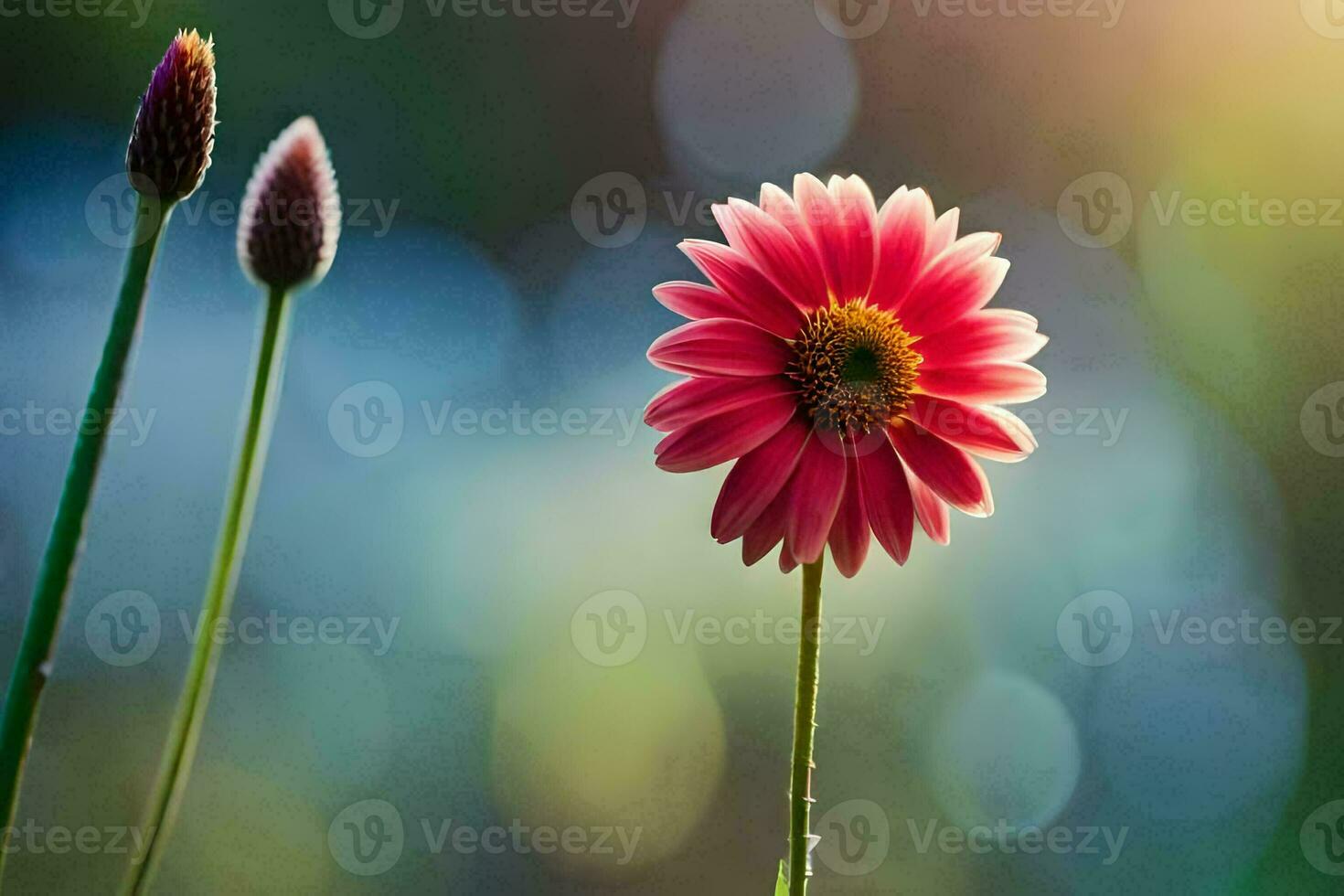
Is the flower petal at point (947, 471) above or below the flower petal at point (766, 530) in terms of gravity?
above

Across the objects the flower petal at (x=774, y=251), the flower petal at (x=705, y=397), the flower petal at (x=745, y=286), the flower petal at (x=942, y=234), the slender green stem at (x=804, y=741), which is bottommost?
the slender green stem at (x=804, y=741)

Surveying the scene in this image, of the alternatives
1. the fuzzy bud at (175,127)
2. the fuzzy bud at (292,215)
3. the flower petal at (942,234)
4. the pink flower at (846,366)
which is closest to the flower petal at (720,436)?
the pink flower at (846,366)

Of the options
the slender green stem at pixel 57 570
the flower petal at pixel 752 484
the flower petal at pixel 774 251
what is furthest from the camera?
the flower petal at pixel 774 251

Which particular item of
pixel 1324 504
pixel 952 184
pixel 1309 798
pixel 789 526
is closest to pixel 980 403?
pixel 789 526

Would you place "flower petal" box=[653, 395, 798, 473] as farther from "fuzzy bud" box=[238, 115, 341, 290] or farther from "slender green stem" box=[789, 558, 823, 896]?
"fuzzy bud" box=[238, 115, 341, 290]

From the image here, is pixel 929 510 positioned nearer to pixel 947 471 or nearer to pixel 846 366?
pixel 947 471

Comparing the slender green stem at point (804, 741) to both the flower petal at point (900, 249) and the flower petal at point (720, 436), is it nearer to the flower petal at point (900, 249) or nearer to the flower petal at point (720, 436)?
the flower petal at point (720, 436)

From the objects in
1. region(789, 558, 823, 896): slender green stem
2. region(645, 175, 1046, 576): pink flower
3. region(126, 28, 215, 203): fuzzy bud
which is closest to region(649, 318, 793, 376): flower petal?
region(645, 175, 1046, 576): pink flower

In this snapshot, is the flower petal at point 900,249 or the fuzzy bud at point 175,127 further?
the flower petal at point 900,249
